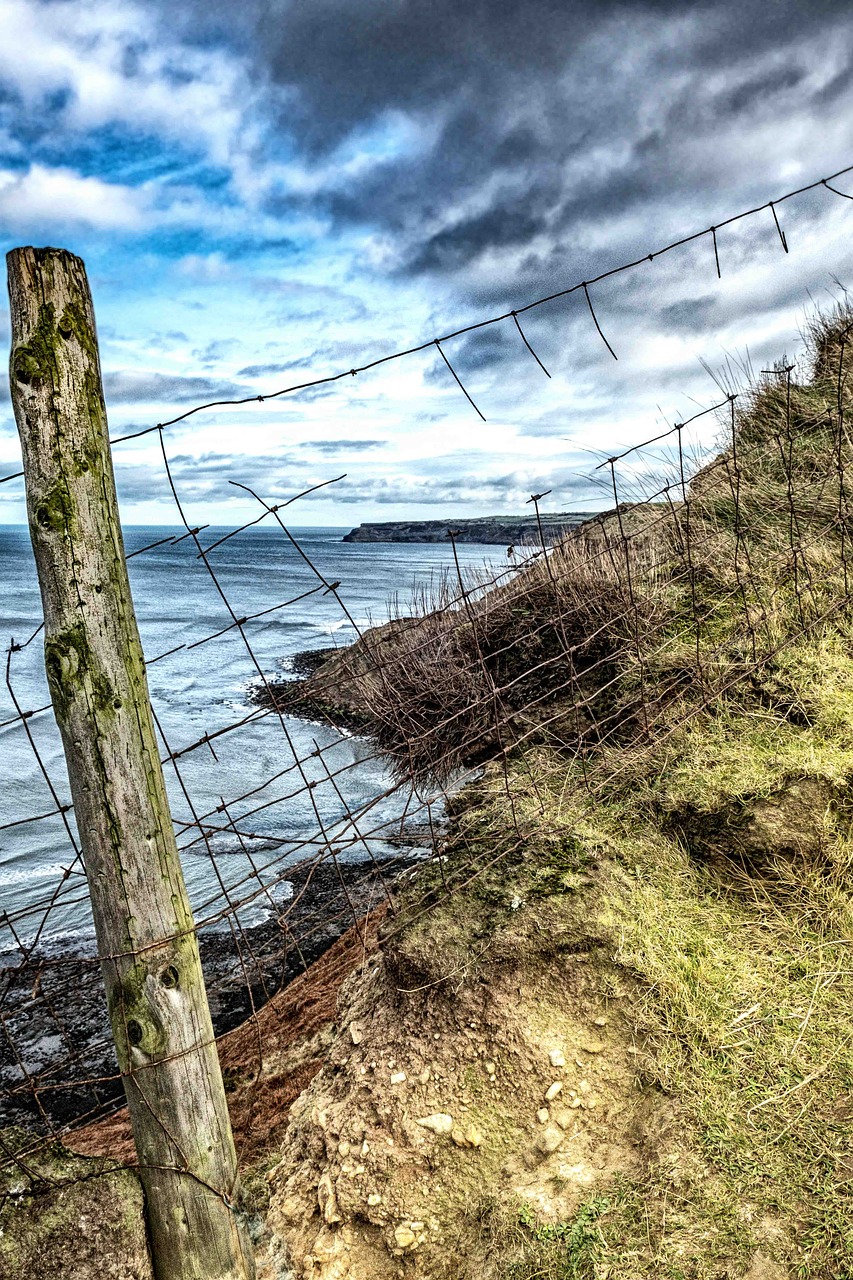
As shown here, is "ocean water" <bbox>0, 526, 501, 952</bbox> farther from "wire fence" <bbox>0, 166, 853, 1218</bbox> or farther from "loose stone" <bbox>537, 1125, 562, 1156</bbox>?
"loose stone" <bbox>537, 1125, 562, 1156</bbox>

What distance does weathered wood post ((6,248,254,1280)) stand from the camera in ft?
8.32

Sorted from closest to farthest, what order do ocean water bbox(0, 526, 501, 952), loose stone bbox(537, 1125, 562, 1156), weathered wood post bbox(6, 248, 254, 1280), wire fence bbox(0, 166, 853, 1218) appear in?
weathered wood post bbox(6, 248, 254, 1280), loose stone bbox(537, 1125, 562, 1156), wire fence bbox(0, 166, 853, 1218), ocean water bbox(0, 526, 501, 952)

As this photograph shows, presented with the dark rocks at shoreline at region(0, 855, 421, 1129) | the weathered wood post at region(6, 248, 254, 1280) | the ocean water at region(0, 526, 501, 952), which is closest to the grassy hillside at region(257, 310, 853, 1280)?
the weathered wood post at region(6, 248, 254, 1280)

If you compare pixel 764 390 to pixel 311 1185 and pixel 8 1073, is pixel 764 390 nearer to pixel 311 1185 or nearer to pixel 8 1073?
pixel 311 1185

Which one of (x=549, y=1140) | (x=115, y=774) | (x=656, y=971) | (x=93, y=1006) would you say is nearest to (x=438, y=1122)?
(x=549, y=1140)

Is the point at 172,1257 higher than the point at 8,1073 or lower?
higher

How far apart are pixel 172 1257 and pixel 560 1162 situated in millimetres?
1388

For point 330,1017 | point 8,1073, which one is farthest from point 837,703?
point 8,1073

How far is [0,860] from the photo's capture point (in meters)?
9.58

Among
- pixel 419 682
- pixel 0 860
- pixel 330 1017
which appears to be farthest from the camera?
pixel 0 860

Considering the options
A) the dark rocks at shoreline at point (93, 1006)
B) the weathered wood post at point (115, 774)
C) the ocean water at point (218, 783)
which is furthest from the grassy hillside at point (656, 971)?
the dark rocks at shoreline at point (93, 1006)

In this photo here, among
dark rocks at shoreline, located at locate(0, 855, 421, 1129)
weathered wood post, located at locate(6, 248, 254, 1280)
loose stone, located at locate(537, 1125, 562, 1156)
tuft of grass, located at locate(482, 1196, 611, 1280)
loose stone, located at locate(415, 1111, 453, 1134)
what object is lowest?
dark rocks at shoreline, located at locate(0, 855, 421, 1129)

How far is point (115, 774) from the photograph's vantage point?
8.51 ft

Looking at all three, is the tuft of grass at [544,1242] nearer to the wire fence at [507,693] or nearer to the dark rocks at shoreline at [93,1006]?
the wire fence at [507,693]
